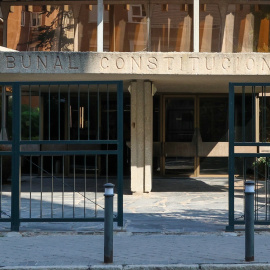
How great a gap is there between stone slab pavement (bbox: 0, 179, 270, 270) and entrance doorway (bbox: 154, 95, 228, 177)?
782 cm

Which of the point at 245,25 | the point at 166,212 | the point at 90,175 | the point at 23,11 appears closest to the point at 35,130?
the point at 90,175

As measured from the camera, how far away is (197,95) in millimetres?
20359

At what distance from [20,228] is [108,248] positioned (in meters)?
3.09

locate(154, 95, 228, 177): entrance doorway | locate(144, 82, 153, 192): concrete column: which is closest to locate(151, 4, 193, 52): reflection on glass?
locate(144, 82, 153, 192): concrete column

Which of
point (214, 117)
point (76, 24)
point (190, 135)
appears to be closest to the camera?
point (76, 24)

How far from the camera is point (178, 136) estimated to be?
66.1ft

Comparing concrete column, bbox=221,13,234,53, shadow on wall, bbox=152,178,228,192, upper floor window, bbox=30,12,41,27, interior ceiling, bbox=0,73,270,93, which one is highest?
upper floor window, bbox=30,12,41,27

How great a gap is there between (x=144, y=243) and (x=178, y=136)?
1184 cm

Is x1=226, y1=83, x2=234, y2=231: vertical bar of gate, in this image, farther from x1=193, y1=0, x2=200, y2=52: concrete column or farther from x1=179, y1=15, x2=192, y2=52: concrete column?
x1=179, y1=15, x2=192, y2=52: concrete column

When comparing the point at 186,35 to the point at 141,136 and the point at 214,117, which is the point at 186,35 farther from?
the point at 214,117

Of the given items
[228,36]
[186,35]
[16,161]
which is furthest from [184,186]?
[16,161]

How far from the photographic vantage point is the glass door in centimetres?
→ 2005

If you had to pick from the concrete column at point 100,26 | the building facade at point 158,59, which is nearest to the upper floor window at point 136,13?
the building facade at point 158,59

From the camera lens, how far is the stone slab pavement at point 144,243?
7.11 meters
